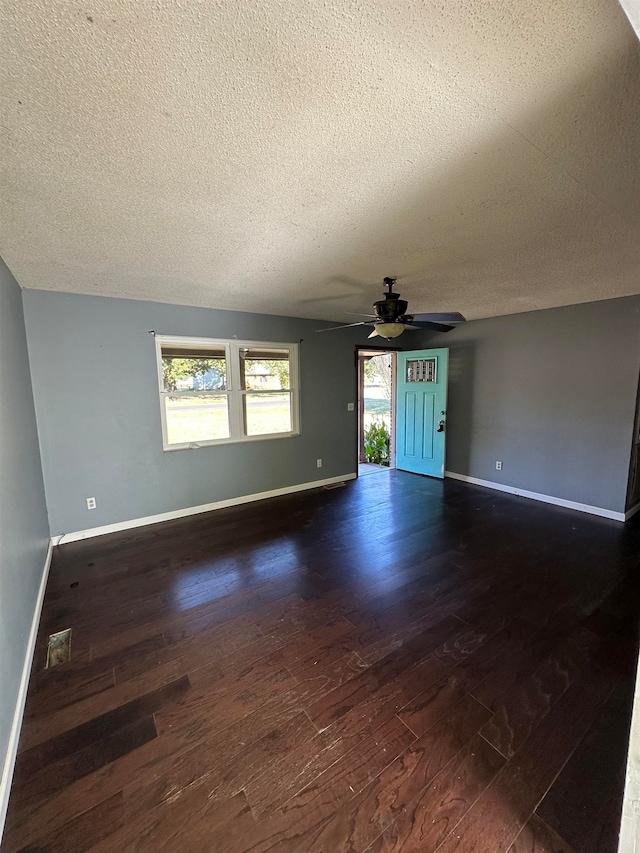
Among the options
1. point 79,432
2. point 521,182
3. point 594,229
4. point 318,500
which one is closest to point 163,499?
point 79,432

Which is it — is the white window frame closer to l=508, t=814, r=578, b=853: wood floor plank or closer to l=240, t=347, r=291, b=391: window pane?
l=240, t=347, r=291, b=391: window pane

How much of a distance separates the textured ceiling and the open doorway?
137 inches

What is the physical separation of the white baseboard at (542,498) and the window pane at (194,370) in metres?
3.76

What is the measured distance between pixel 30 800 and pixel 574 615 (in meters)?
2.91

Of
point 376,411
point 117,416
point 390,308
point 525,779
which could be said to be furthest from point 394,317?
point 376,411

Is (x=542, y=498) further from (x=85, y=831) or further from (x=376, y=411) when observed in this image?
(x=85, y=831)

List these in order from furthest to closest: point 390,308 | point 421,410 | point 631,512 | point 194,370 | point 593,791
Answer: point 421,410, point 194,370, point 631,512, point 390,308, point 593,791

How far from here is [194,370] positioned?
388cm

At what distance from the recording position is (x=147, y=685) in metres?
1.74

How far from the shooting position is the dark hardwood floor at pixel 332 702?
119 centimetres

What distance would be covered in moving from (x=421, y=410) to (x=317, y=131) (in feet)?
15.1

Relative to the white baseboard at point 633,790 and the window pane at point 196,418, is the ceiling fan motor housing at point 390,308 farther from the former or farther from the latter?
the white baseboard at point 633,790

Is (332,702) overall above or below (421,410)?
below

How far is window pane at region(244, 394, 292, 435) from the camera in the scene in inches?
169
